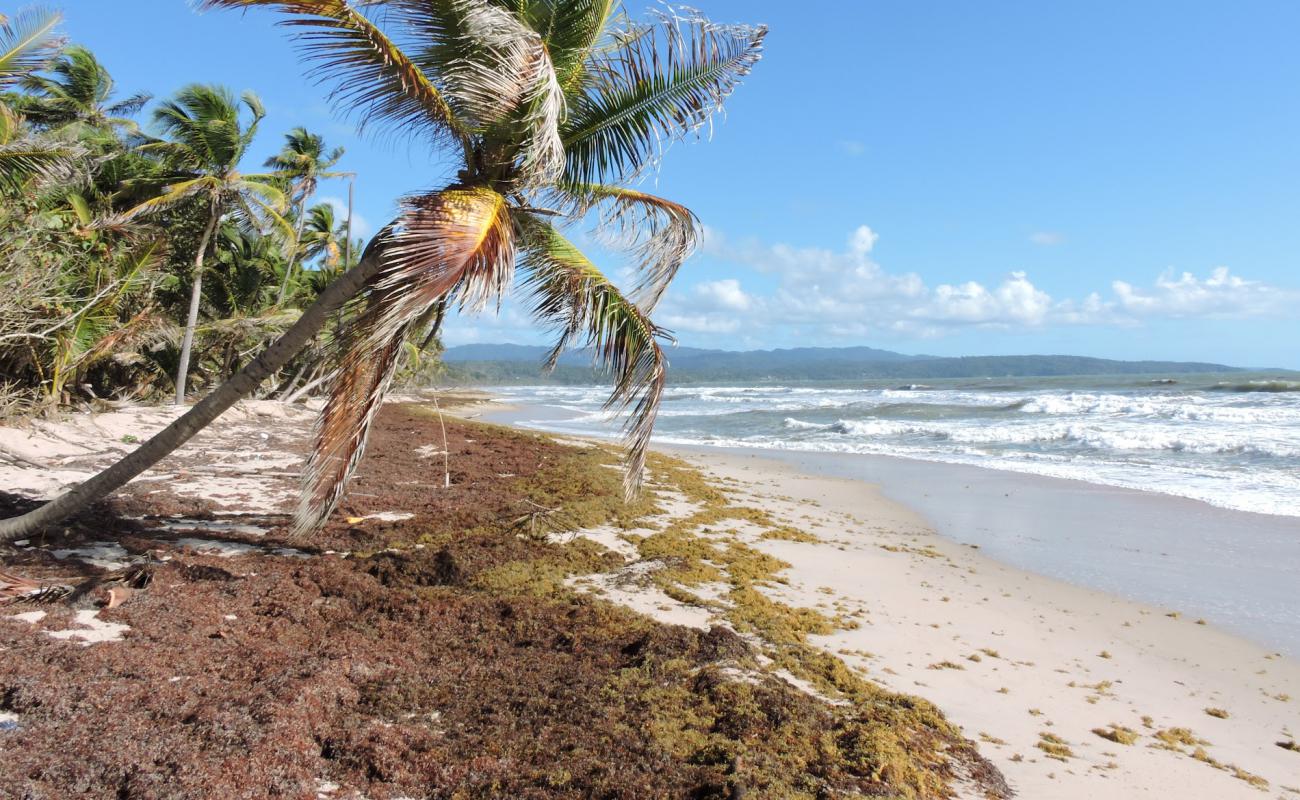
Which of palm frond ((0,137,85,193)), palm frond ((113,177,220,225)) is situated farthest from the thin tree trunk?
palm frond ((113,177,220,225))

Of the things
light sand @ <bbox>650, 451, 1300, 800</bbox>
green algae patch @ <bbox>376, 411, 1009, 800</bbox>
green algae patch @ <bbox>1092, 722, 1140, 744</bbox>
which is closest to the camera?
green algae patch @ <bbox>376, 411, 1009, 800</bbox>

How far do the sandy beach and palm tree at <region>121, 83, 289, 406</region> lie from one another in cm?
636

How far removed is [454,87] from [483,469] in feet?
27.9

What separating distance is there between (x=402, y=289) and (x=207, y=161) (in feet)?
49.7

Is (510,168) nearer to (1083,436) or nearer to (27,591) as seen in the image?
(27,591)

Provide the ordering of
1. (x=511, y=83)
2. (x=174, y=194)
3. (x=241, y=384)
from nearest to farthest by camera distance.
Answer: (x=511, y=83), (x=241, y=384), (x=174, y=194)

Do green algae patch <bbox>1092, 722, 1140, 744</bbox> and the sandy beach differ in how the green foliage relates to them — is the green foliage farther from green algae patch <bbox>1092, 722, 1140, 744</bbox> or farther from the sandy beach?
green algae patch <bbox>1092, 722, 1140, 744</bbox>

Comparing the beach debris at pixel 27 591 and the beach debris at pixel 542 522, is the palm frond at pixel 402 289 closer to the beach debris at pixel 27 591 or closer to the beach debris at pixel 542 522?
the beach debris at pixel 27 591

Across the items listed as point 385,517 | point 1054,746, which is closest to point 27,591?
point 385,517

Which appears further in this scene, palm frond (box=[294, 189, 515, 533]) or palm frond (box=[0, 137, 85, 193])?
palm frond (box=[0, 137, 85, 193])

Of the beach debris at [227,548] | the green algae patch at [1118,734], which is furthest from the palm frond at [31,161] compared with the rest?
the green algae patch at [1118,734]

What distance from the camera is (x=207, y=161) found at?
15.2 meters

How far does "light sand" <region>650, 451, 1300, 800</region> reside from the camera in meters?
3.72

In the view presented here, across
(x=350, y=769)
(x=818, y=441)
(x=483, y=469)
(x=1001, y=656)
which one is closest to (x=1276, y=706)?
(x=1001, y=656)
